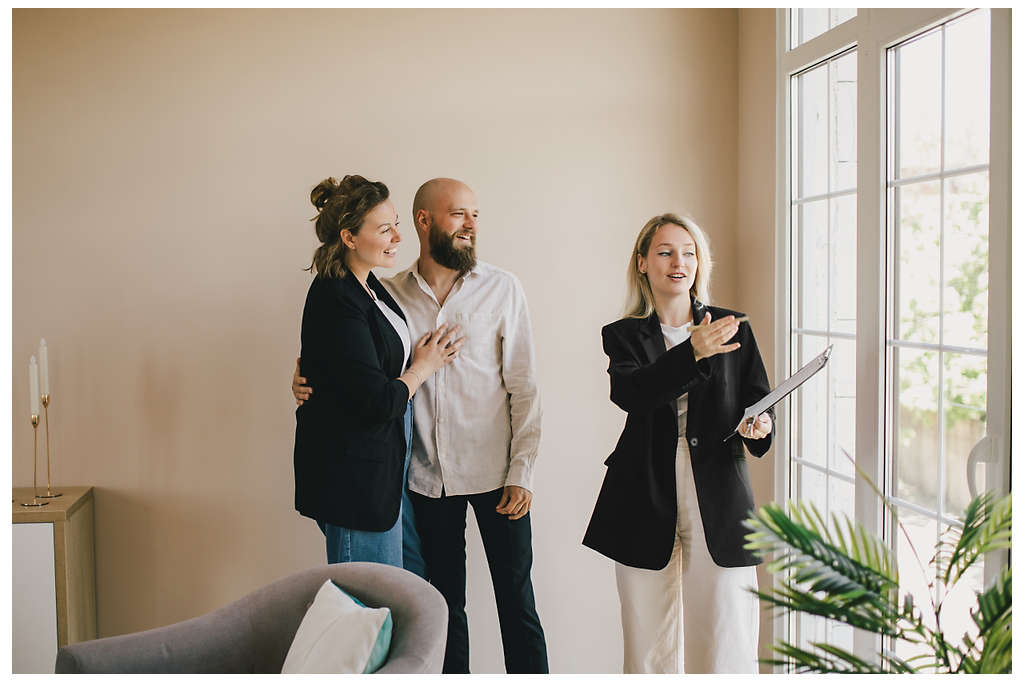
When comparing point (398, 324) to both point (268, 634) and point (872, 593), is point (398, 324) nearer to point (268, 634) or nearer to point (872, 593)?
point (268, 634)

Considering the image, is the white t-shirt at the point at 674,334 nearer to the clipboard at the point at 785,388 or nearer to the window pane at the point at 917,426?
the clipboard at the point at 785,388

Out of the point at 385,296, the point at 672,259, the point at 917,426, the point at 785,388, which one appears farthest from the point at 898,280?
the point at 385,296

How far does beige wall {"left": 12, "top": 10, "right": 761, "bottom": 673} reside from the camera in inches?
108

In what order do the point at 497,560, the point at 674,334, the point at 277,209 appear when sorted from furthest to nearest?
the point at 277,209 → the point at 497,560 → the point at 674,334

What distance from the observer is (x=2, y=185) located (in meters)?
2.30

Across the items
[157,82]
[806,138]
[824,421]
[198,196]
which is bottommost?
[824,421]

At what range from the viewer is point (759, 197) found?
9.34ft

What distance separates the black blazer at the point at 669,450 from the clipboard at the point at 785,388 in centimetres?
7

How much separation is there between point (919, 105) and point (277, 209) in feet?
6.61

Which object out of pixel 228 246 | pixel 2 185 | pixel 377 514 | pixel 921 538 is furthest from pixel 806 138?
pixel 2 185

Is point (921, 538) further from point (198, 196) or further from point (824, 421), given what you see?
point (198, 196)

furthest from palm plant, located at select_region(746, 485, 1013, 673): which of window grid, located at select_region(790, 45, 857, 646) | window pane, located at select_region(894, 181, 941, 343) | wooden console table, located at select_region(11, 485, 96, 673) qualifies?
wooden console table, located at select_region(11, 485, 96, 673)

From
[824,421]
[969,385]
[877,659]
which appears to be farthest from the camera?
[824,421]

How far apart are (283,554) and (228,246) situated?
1107 millimetres
